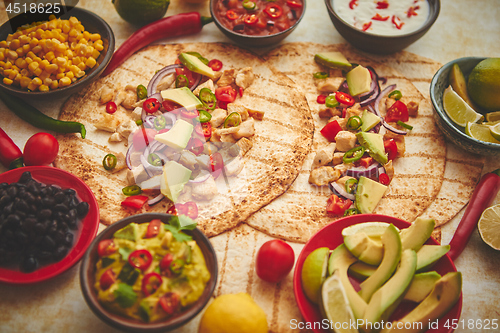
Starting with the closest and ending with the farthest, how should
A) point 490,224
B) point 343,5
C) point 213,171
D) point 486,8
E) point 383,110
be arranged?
point 490,224
point 213,171
point 383,110
point 343,5
point 486,8

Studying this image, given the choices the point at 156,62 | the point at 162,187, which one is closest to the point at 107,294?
the point at 162,187

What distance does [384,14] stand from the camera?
4.41 metres

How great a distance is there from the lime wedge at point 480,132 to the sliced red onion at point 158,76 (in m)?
3.38

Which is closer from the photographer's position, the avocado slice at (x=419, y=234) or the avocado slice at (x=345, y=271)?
the avocado slice at (x=345, y=271)

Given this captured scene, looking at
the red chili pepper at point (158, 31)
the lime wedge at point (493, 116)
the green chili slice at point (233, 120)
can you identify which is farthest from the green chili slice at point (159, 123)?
the lime wedge at point (493, 116)

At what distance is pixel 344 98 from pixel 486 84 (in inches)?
59.9

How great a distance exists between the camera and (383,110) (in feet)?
13.5

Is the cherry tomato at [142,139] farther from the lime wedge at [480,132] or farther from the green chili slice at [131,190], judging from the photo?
the lime wedge at [480,132]

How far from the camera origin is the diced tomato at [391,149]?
3.68 metres

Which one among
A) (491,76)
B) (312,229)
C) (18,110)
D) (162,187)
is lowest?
(312,229)

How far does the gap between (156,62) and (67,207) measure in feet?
7.31

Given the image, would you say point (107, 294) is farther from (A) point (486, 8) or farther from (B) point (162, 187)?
(A) point (486, 8)

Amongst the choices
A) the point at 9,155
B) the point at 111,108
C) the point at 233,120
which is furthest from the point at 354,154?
the point at 9,155

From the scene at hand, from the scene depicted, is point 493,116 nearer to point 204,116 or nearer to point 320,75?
point 320,75
